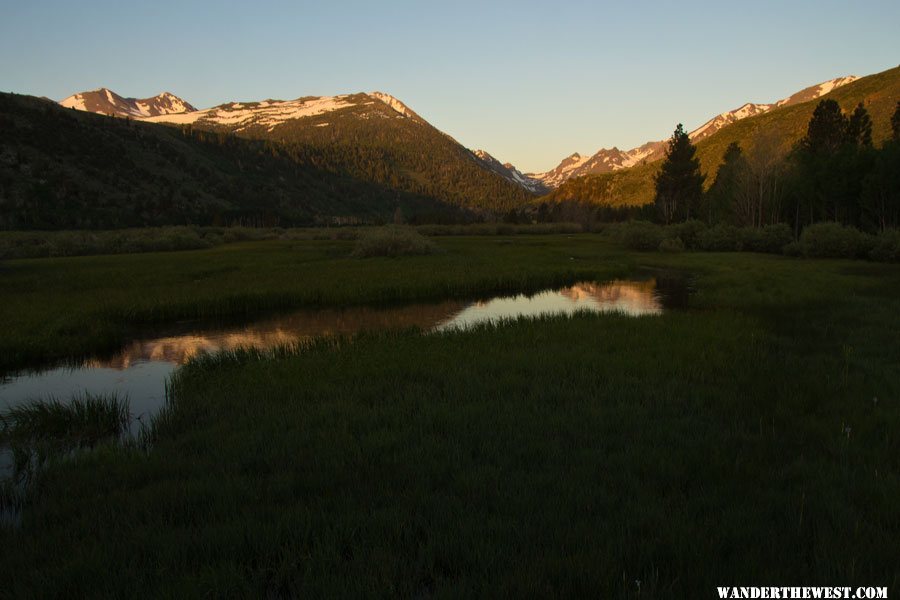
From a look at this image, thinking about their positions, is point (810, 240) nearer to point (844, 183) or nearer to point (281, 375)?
point (844, 183)

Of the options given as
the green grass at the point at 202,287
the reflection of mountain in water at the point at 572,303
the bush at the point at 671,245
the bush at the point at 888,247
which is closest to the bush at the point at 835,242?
the bush at the point at 888,247

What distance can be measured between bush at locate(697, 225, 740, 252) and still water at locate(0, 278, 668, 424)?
2859cm

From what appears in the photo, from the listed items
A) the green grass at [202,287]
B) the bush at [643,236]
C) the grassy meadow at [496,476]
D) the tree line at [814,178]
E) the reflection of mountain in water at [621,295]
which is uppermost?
the tree line at [814,178]

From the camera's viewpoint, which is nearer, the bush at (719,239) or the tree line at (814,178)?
the tree line at (814,178)

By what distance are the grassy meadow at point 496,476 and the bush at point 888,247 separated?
3258 cm

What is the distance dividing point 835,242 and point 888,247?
4144 mm

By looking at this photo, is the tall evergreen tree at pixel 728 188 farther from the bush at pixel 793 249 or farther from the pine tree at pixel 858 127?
the bush at pixel 793 249

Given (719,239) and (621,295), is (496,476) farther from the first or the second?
(719,239)

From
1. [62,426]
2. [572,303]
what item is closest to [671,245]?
[572,303]

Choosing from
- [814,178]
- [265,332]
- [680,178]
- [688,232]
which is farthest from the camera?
[680,178]

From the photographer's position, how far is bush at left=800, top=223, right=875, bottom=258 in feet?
147

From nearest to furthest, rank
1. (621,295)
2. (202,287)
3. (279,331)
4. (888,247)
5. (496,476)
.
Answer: (496,476) → (279,331) → (202,287) → (621,295) → (888,247)

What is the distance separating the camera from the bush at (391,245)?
54.0m

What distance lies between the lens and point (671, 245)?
63719mm
